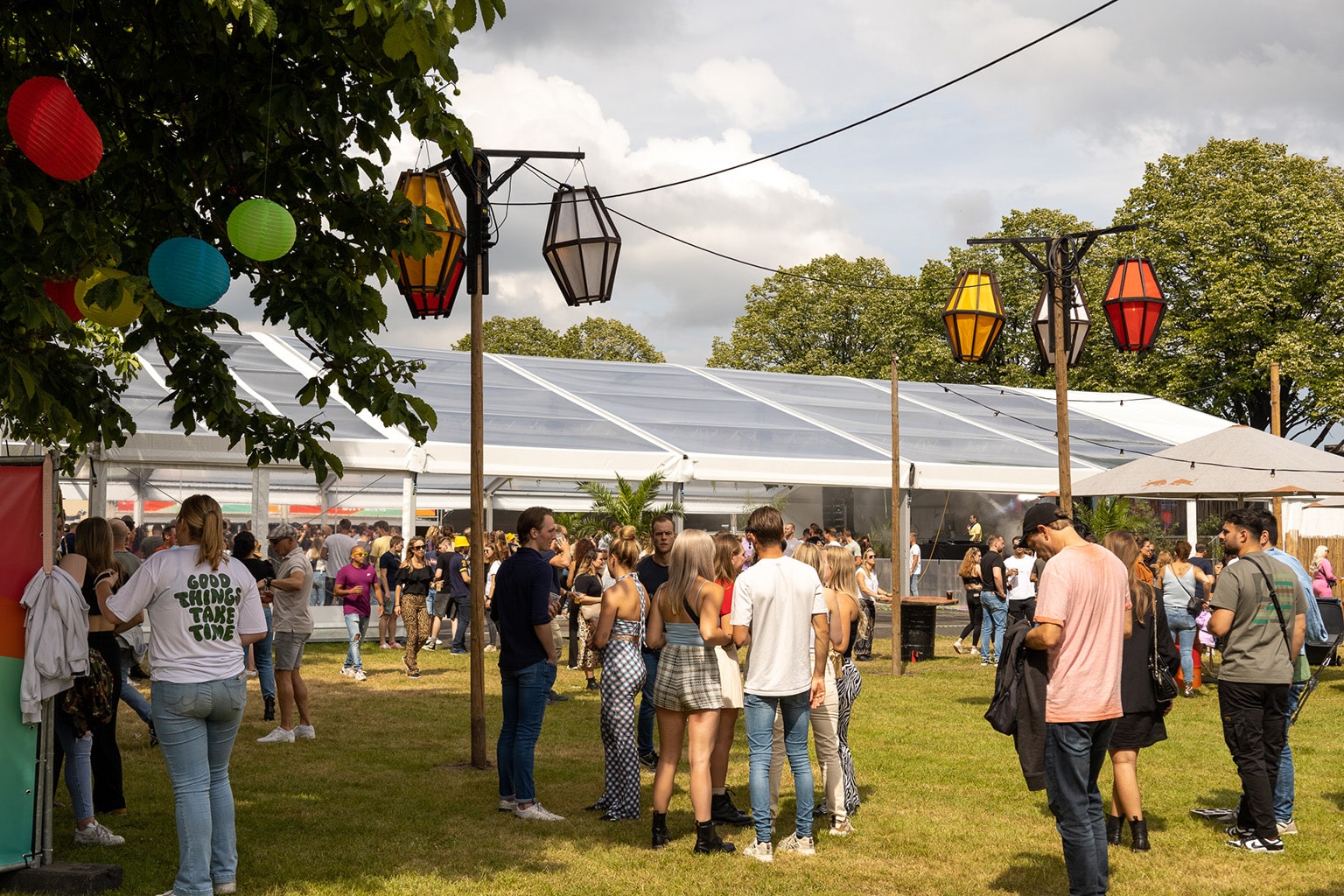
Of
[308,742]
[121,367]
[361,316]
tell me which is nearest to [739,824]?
[361,316]

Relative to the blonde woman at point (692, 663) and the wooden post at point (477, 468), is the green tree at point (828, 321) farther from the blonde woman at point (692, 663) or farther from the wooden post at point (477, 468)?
the blonde woman at point (692, 663)

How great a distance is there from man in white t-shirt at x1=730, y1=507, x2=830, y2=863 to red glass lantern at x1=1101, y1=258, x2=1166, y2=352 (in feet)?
22.8

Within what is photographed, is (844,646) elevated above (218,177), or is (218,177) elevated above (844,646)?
(218,177)

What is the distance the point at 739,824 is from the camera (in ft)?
25.2

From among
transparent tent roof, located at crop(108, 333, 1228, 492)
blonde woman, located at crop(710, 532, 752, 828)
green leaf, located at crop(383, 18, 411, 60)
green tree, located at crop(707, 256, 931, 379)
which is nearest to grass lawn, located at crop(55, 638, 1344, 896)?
blonde woman, located at crop(710, 532, 752, 828)

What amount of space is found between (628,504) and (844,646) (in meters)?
12.7

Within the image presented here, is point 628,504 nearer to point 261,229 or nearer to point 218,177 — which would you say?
point 218,177

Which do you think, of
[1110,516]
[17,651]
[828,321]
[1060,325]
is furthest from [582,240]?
[828,321]

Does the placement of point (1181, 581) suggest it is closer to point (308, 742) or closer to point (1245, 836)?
point (1245, 836)

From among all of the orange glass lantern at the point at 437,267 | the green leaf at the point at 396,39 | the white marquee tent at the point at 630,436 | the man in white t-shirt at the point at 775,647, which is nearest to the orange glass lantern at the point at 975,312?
the orange glass lantern at the point at 437,267

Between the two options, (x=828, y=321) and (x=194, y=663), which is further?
(x=828, y=321)

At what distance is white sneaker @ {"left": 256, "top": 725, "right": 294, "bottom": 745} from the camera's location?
1060 cm

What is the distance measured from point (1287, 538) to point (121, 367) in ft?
64.1

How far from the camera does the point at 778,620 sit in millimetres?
6629
